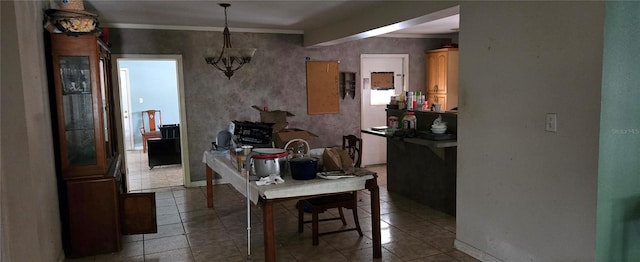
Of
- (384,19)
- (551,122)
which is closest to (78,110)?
(384,19)

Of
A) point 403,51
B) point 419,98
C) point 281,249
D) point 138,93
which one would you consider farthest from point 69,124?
point 138,93

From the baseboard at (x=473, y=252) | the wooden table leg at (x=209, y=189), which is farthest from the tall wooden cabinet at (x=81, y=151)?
the baseboard at (x=473, y=252)

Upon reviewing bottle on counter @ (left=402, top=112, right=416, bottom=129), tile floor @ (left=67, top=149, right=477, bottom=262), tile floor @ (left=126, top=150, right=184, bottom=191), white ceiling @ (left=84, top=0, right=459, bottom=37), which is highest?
white ceiling @ (left=84, top=0, right=459, bottom=37)

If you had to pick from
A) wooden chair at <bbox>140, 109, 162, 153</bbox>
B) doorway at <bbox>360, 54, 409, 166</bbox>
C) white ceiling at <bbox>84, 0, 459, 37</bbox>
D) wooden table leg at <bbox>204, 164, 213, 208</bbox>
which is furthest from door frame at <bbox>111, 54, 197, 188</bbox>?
wooden chair at <bbox>140, 109, 162, 153</bbox>

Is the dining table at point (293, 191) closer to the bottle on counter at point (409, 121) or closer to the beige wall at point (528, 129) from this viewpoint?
the beige wall at point (528, 129)

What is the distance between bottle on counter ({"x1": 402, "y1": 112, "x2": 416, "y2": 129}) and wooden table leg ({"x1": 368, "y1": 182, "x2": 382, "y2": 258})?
1.56 m

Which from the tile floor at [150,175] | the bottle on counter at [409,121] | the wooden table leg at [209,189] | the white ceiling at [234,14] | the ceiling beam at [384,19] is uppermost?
the white ceiling at [234,14]

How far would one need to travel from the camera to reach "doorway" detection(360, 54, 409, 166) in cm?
720

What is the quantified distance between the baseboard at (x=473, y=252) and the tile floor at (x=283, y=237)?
5cm

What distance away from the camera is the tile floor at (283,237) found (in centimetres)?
362

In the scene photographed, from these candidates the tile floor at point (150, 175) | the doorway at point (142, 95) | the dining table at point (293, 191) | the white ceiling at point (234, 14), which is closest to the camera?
the dining table at point (293, 191)

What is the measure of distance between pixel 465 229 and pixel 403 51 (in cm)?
436

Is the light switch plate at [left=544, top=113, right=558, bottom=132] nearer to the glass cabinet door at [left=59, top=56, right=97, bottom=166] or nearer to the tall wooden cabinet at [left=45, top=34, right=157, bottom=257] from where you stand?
the tall wooden cabinet at [left=45, top=34, right=157, bottom=257]

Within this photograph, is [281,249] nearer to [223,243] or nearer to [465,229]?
[223,243]
